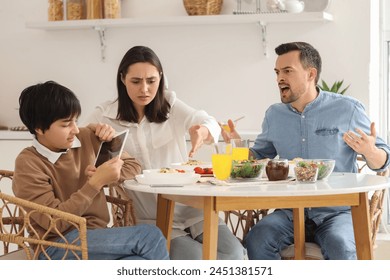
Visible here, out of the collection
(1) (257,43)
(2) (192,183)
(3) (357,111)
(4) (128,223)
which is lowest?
(4) (128,223)

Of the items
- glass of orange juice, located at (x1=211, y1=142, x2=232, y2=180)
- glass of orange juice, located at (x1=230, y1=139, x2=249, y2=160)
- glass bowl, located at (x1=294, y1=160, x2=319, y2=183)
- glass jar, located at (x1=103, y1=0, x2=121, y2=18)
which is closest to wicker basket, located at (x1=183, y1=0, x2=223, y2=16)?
glass jar, located at (x1=103, y1=0, x2=121, y2=18)

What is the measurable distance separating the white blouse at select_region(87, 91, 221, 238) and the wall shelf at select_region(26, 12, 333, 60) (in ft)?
4.62

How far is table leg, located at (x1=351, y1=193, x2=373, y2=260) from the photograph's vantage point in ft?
7.63

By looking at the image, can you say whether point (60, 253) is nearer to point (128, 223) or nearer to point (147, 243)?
point (147, 243)

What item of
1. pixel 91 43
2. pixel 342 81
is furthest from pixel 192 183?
pixel 91 43

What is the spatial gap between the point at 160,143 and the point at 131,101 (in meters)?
0.20

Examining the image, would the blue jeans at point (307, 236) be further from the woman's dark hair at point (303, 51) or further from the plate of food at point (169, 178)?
the woman's dark hair at point (303, 51)

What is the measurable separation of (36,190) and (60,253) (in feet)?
0.64

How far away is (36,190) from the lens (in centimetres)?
218

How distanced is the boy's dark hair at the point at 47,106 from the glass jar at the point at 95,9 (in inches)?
89.3

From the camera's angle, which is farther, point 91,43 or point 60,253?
point 91,43

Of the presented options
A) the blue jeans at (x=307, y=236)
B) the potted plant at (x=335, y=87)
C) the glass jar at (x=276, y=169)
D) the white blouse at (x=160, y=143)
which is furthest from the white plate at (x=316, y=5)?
the glass jar at (x=276, y=169)

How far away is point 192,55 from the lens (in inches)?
177

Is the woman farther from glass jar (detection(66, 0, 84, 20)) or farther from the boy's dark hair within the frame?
glass jar (detection(66, 0, 84, 20))
